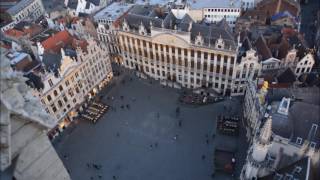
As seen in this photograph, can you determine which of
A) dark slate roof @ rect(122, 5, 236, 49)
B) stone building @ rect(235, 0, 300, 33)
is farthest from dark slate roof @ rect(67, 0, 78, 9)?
stone building @ rect(235, 0, 300, 33)

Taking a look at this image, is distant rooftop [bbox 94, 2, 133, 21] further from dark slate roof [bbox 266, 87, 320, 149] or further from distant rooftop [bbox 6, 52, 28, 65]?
dark slate roof [bbox 266, 87, 320, 149]

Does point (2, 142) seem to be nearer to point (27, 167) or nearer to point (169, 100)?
point (27, 167)

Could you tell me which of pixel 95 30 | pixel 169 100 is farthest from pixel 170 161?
pixel 95 30

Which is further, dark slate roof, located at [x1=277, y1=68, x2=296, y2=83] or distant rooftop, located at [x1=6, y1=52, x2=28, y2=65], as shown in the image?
distant rooftop, located at [x1=6, y1=52, x2=28, y2=65]

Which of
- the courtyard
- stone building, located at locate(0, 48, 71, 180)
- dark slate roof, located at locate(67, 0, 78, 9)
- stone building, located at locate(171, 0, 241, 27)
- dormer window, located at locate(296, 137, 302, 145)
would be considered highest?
stone building, located at locate(0, 48, 71, 180)

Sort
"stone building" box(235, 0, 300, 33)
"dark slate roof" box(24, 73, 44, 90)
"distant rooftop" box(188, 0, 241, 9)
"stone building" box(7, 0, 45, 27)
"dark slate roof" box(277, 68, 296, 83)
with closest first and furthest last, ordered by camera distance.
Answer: "dark slate roof" box(277, 68, 296, 83) → "dark slate roof" box(24, 73, 44, 90) → "stone building" box(235, 0, 300, 33) → "distant rooftop" box(188, 0, 241, 9) → "stone building" box(7, 0, 45, 27)

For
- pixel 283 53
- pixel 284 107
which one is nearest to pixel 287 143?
pixel 284 107

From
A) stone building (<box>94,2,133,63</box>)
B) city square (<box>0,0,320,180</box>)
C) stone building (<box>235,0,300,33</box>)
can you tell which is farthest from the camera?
stone building (<box>94,2,133,63</box>)
